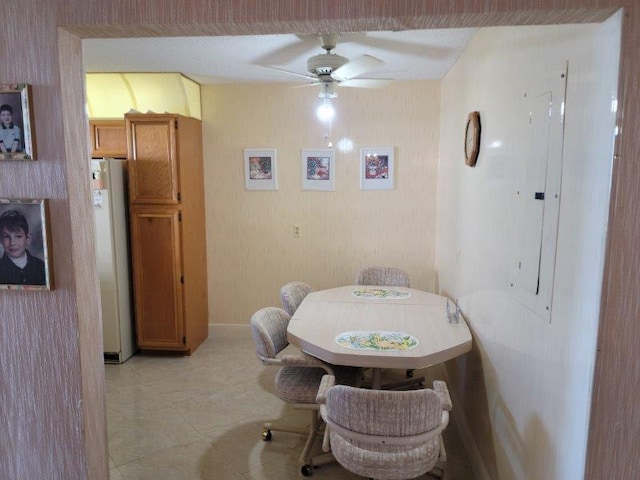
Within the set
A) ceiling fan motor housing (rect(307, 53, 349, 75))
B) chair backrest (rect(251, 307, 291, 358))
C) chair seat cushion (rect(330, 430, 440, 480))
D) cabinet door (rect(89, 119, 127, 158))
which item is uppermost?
ceiling fan motor housing (rect(307, 53, 349, 75))

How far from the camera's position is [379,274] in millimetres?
3918

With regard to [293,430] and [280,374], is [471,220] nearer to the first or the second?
[280,374]

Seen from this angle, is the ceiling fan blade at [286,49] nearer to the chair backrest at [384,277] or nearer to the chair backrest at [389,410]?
the chair backrest at [384,277]

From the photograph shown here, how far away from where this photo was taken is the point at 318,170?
4230 mm

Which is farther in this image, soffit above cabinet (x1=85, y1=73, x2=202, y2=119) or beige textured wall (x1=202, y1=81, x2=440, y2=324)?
beige textured wall (x1=202, y1=81, x2=440, y2=324)

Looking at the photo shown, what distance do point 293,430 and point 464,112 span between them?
240cm

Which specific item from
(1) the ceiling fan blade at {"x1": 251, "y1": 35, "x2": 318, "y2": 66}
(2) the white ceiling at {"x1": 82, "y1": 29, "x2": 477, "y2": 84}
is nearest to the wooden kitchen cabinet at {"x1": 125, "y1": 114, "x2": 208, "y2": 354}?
(2) the white ceiling at {"x1": 82, "y1": 29, "x2": 477, "y2": 84}

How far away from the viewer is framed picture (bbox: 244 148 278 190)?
167 inches

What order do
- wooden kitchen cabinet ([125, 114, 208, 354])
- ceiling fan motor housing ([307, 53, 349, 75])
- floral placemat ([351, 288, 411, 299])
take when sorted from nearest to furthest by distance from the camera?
ceiling fan motor housing ([307, 53, 349, 75])
floral placemat ([351, 288, 411, 299])
wooden kitchen cabinet ([125, 114, 208, 354])

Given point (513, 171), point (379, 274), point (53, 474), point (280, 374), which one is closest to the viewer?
point (53, 474)

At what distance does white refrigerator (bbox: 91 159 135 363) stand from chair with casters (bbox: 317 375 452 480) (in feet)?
8.89

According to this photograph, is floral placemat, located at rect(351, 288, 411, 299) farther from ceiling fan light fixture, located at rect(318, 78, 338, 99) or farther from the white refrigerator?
the white refrigerator

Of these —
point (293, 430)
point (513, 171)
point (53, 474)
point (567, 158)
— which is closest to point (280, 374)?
point (293, 430)

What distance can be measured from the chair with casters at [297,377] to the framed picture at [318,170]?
177 centimetres
